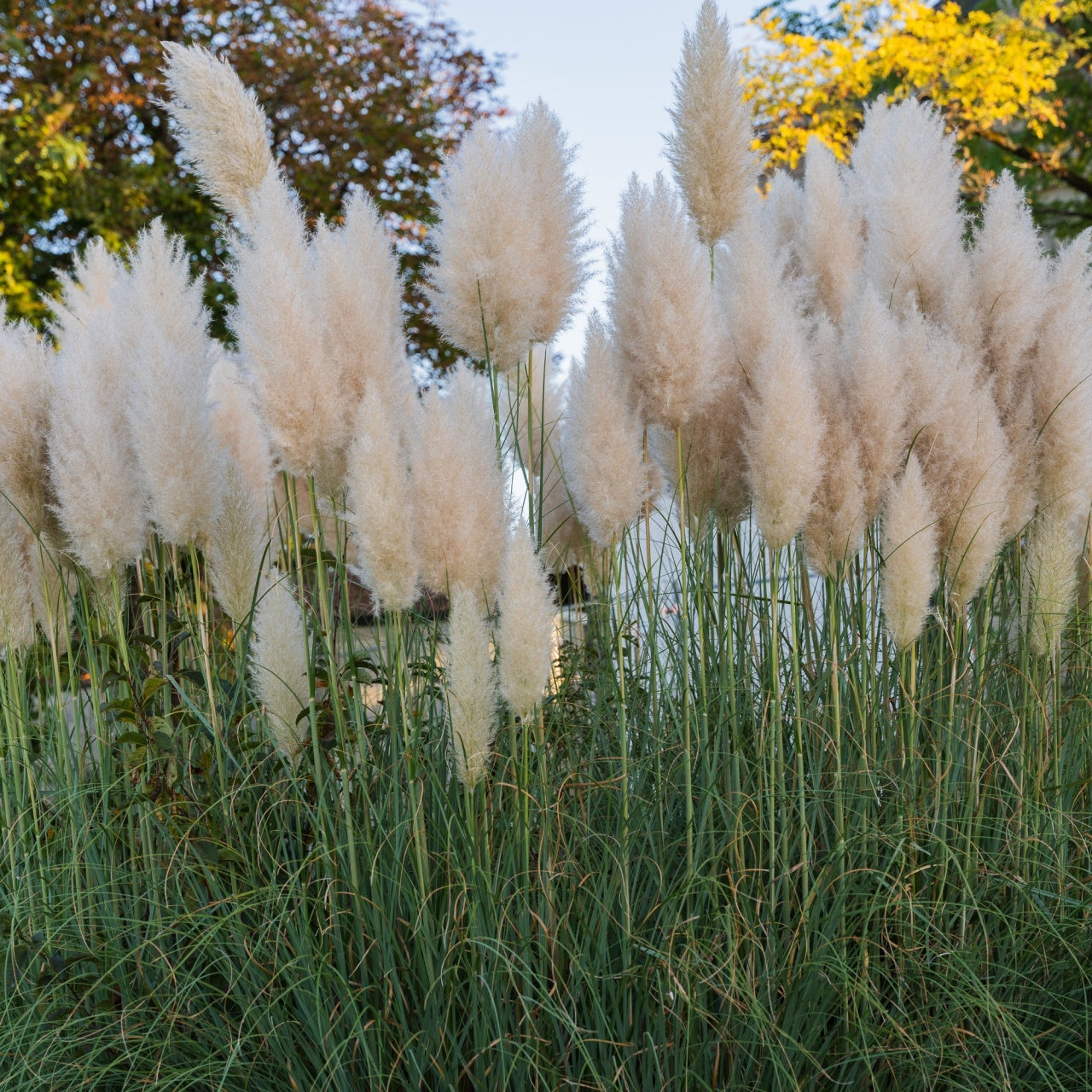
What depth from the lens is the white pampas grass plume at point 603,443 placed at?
92.1 inches

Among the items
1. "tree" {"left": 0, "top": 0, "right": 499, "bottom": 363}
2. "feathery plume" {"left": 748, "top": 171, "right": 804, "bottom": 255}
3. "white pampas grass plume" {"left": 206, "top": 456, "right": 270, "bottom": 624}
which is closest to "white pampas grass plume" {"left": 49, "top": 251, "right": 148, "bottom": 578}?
"white pampas grass plume" {"left": 206, "top": 456, "right": 270, "bottom": 624}

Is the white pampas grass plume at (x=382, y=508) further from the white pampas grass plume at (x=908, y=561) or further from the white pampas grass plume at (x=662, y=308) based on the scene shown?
the white pampas grass plume at (x=908, y=561)

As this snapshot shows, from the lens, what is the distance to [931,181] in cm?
298

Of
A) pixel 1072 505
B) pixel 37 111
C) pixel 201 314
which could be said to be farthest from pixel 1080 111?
pixel 201 314

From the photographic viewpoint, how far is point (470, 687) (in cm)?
201

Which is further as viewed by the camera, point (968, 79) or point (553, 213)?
point (968, 79)

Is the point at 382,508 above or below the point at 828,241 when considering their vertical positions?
below

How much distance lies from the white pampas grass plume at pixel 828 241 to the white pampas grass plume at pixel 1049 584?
0.83 metres

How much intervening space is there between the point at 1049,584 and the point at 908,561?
656mm

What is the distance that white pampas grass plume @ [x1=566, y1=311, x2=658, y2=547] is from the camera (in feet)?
7.68

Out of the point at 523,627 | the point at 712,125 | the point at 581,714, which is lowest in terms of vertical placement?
the point at 581,714

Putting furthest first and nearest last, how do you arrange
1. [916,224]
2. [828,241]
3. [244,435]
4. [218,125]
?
[244,435], [828,241], [916,224], [218,125]

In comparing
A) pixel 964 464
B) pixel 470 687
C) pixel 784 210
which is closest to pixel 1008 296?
pixel 964 464

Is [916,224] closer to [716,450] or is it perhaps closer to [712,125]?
[712,125]
